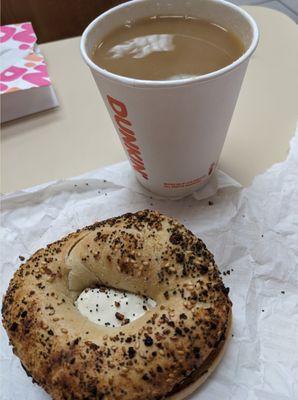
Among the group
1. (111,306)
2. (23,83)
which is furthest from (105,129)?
(111,306)

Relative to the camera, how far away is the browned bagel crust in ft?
2.21

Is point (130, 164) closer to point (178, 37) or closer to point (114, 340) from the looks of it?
point (178, 37)

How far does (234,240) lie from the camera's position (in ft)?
2.88

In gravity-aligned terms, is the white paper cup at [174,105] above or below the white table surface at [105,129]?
above

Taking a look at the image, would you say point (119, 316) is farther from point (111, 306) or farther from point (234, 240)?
point (234, 240)

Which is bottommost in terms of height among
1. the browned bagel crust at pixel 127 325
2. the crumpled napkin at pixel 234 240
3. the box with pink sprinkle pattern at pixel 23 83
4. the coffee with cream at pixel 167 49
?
the crumpled napkin at pixel 234 240

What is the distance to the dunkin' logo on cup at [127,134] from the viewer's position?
793 mm

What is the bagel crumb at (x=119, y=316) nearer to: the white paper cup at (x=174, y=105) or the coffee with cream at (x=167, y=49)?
the white paper cup at (x=174, y=105)

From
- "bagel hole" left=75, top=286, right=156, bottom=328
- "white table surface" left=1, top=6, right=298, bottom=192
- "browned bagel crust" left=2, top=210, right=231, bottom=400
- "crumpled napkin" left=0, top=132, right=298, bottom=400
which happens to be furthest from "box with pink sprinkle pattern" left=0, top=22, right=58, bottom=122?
"bagel hole" left=75, top=286, right=156, bottom=328

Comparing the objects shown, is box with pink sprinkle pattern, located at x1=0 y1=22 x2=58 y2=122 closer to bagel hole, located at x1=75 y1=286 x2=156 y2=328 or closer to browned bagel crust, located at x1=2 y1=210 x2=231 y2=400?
browned bagel crust, located at x1=2 y1=210 x2=231 y2=400

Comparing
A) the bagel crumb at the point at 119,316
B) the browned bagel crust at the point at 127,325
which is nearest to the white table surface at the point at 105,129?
the browned bagel crust at the point at 127,325

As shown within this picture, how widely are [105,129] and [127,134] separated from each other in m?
0.30

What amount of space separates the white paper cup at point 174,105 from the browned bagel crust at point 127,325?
4.9 inches

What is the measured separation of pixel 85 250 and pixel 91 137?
0.41m
